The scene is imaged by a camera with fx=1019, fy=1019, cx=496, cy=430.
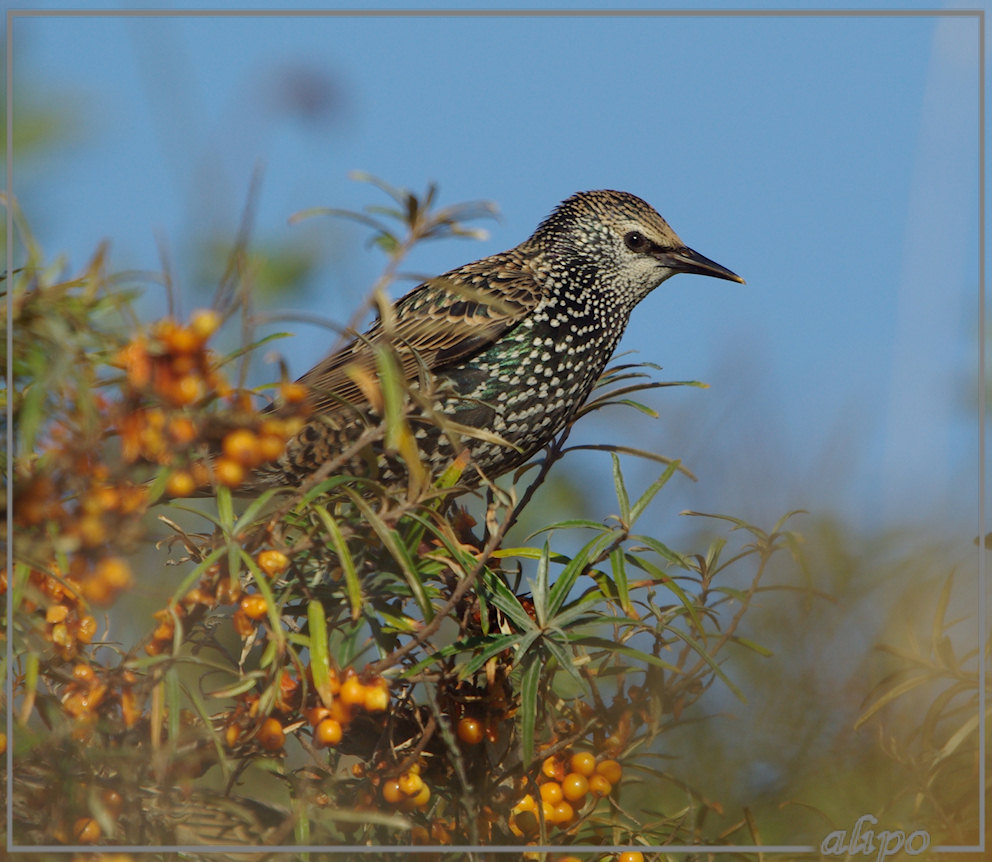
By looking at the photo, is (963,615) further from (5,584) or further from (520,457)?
(5,584)

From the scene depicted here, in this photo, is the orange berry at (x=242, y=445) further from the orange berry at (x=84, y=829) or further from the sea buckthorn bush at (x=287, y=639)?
the orange berry at (x=84, y=829)

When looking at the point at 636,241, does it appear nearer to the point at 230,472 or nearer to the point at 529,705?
the point at 529,705

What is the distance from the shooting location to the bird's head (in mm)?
3205

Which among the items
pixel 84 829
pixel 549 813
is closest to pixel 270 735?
pixel 84 829

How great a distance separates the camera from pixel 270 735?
5.47 ft

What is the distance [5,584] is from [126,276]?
0.51 m

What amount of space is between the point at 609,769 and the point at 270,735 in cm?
61

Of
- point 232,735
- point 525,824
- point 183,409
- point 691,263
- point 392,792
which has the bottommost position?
point 525,824

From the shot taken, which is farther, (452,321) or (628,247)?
(628,247)

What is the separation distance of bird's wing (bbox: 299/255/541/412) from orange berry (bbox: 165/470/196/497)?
107 cm

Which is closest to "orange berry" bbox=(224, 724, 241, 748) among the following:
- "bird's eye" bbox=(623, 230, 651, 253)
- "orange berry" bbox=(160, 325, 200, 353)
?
"orange berry" bbox=(160, 325, 200, 353)

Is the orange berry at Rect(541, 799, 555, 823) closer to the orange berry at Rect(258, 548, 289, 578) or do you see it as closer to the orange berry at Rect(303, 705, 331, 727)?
the orange berry at Rect(303, 705, 331, 727)

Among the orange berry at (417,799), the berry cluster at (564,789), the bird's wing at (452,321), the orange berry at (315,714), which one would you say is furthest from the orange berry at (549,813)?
the bird's wing at (452,321)

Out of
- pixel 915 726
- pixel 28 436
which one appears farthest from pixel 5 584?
pixel 915 726
